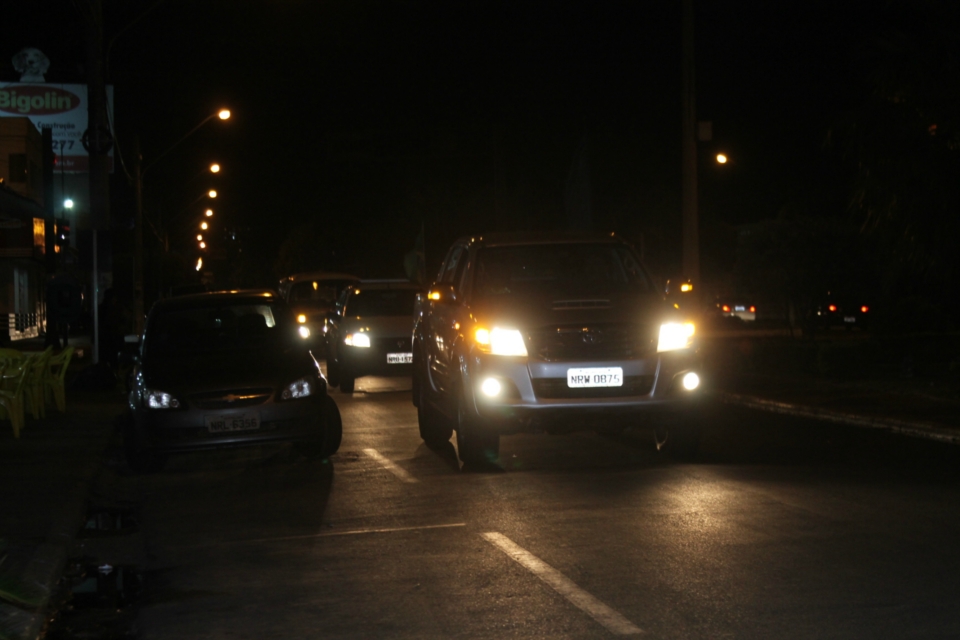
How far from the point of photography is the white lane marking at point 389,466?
11078 millimetres

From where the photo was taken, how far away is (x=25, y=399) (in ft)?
57.7

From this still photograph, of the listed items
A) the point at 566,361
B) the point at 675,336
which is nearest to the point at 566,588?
the point at 566,361

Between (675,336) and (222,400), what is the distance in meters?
4.10

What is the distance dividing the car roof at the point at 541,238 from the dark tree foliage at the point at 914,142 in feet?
25.1

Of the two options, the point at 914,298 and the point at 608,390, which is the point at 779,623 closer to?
the point at 608,390

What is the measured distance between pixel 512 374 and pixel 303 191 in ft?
Result: 183

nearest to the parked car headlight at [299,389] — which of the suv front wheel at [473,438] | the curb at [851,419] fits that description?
the suv front wheel at [473,438]

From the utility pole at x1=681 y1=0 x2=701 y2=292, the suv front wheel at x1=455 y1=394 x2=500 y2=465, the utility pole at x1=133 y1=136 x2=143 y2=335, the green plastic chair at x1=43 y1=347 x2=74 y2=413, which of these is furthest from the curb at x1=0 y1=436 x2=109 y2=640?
the utility pole at x1=133 y1=136 x2=143 y2=335

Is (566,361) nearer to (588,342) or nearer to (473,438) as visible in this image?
(588,342)

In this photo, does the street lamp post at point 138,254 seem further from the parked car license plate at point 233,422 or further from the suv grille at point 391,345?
the parked car license plate at point 233,422

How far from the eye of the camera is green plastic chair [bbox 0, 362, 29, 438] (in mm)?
14352

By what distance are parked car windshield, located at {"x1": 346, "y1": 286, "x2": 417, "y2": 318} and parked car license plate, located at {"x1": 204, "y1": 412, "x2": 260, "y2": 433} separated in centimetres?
903

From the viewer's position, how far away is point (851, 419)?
15.1 meters

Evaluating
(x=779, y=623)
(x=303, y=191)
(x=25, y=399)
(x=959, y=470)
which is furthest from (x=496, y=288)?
(x=303, y=191)
